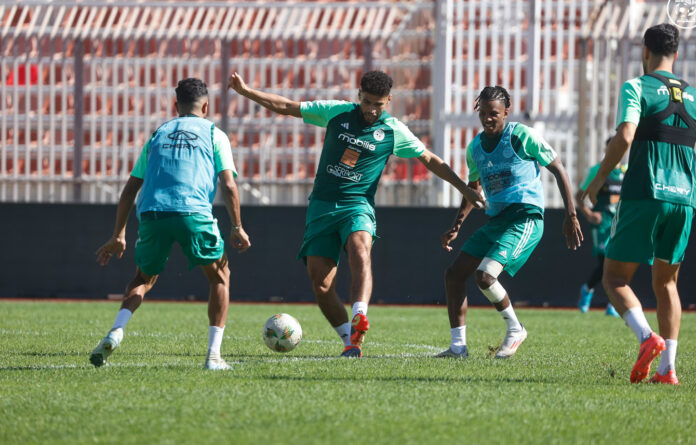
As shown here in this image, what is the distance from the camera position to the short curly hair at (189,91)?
24.0ft

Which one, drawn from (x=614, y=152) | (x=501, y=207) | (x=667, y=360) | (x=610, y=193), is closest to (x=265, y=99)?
(x=501, y=207)

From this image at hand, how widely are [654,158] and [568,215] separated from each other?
1.34 meters

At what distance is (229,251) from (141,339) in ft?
25.2

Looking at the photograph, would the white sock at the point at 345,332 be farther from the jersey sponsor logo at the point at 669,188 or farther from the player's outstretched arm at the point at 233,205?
the jersey sponsor logo at the point at 669,188

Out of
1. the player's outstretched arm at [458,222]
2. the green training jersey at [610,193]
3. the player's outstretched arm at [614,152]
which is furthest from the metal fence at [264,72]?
the player's outstretched arm at [614,152]

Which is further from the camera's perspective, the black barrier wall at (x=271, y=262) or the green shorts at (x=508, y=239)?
the black barrier wall at (x=271, y=262)

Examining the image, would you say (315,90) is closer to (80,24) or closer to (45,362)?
(80,24)

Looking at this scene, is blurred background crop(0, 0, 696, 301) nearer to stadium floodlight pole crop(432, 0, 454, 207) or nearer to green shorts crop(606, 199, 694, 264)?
stadium floodlight pole crop(432, 0, 454, 207)

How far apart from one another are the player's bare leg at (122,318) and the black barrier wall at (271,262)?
9.55 meters

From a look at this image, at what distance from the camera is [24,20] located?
19.7 meters

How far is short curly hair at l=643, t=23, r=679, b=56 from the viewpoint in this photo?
6.83 m

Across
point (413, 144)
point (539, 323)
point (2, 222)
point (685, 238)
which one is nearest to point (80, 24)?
point (2, 222)

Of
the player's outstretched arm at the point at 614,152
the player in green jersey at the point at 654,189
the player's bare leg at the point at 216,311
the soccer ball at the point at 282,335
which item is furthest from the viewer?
the soccer ball at the point at 282,335

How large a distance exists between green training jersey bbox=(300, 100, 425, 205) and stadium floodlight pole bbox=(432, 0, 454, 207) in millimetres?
11076
